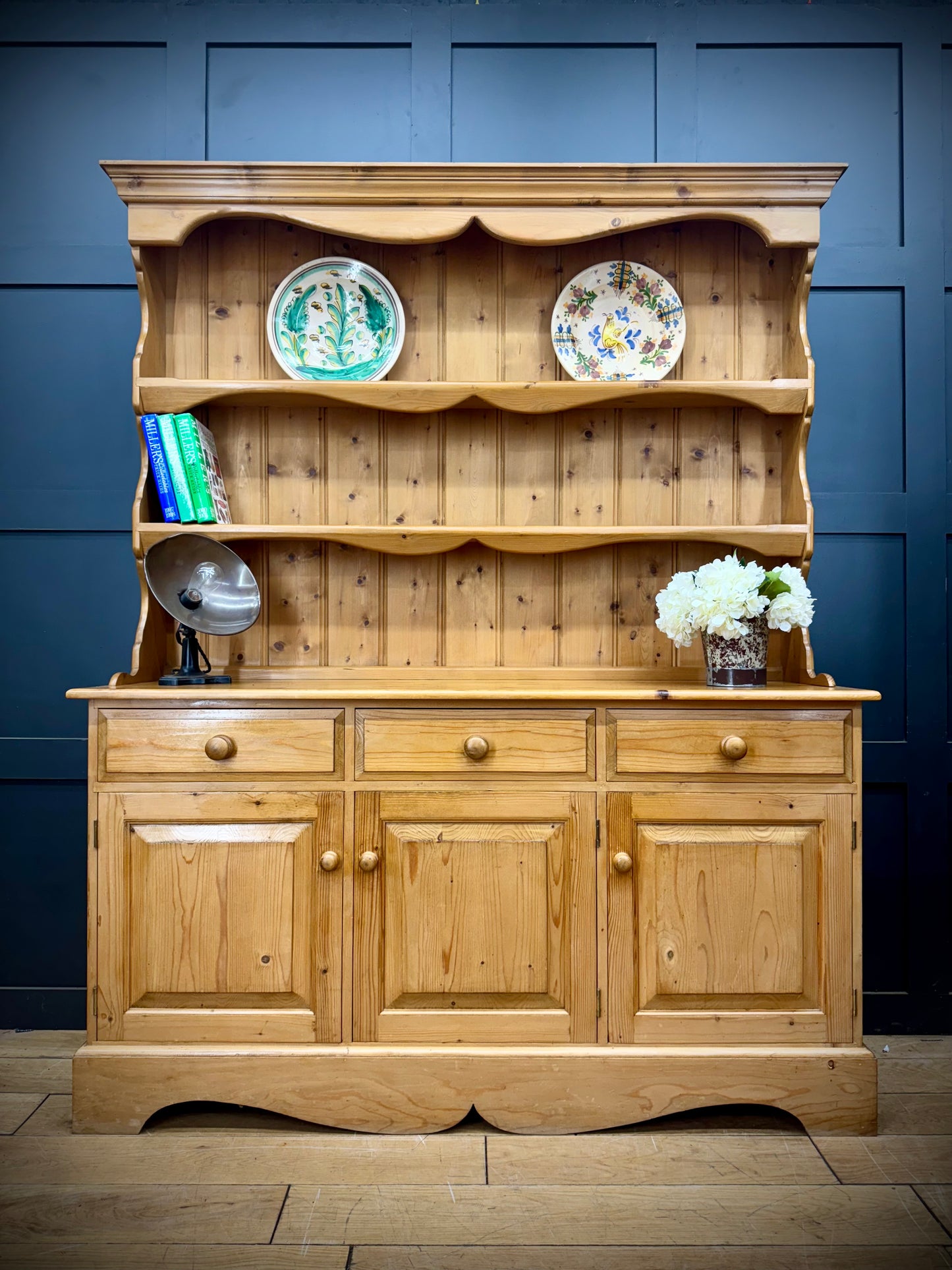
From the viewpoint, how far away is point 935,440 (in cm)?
230

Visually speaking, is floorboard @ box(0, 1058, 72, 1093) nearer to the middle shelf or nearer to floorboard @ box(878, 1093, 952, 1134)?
the middle shelf

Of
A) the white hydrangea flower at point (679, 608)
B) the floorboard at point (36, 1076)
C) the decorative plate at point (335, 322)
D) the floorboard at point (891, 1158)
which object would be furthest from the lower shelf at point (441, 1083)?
the decorative plate at point (335, 322)

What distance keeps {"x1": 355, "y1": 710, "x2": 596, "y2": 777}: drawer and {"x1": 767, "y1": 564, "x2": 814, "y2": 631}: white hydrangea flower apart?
0.46m

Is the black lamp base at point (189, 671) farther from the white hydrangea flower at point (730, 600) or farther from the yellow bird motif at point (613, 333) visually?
the yellow bird motif at point (613, 333)

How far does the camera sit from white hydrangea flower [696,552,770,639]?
185 cm

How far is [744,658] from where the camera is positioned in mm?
1907

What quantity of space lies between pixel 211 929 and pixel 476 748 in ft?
2.10

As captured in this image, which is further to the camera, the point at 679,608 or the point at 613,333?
the point at 613,333

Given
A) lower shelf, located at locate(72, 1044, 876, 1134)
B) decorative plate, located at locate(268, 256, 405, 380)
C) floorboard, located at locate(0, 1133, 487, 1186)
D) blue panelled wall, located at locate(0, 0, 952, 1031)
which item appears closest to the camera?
floorboard, located at locate(0, 1133, 487, 1186)

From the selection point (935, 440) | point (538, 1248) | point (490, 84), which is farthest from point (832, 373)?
point (538, 1248)

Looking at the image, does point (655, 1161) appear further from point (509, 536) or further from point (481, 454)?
point (481, 454)

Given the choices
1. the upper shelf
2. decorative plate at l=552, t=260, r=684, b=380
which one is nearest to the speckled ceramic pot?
the upper shelf

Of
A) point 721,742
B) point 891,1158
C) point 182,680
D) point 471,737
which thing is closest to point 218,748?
point 182,680

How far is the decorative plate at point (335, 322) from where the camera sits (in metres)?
2.14
